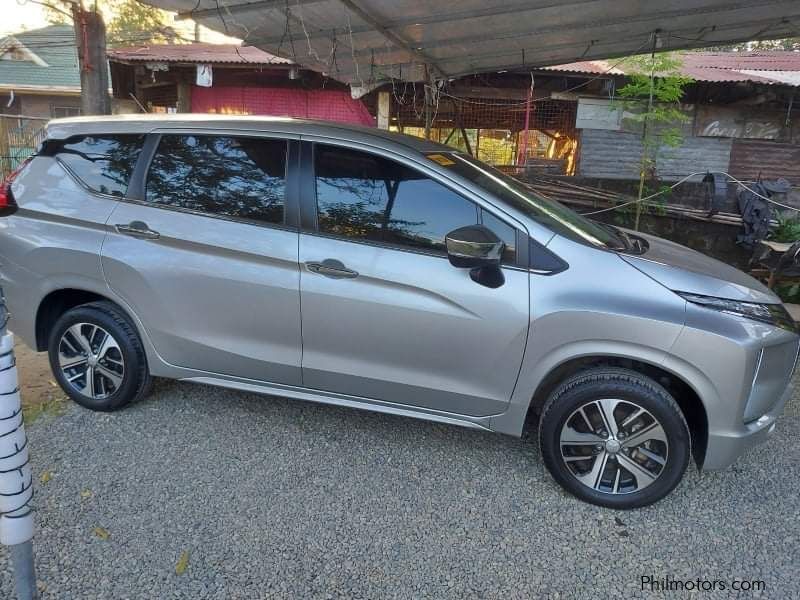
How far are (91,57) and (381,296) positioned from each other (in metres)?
4.27

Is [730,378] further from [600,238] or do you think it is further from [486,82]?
[486,82]

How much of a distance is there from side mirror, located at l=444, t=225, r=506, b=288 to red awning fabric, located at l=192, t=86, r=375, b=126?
316 inches

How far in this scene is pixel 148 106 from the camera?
11.5 metres

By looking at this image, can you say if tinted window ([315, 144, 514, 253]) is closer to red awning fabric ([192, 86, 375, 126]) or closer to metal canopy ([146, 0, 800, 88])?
metal canopy ([146, 0, 800, 88])

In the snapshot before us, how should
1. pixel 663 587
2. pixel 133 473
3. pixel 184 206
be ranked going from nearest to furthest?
pixel 663 587, pixel 133 473, pixel 184 206

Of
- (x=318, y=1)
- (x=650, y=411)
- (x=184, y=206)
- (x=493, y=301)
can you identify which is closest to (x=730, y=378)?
(x=650, y=411)

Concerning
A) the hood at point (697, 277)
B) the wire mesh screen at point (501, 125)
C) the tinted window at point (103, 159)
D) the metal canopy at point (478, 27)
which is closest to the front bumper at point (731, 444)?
the hood at point (697, 277)

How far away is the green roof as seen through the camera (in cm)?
1819

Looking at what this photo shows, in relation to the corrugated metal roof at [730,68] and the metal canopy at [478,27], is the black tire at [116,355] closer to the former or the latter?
the metal canopy at [478,27]

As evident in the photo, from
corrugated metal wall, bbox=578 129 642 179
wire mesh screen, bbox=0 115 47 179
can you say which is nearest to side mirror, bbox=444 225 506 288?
corrugated metal wall, bbox=578 129 642 179

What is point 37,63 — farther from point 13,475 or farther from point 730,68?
point 13,475

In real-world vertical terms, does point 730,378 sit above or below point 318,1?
below

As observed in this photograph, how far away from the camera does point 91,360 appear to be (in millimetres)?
3527

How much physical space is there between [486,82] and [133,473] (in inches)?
332
